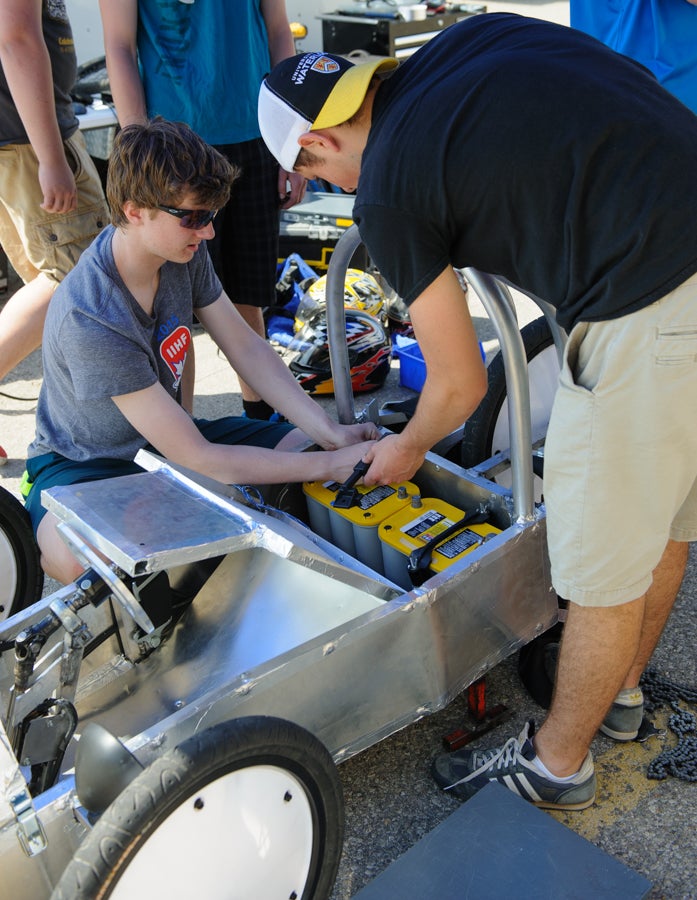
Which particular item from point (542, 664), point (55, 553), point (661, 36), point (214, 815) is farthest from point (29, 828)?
point (661, 36)

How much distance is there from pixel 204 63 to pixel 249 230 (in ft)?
1.92

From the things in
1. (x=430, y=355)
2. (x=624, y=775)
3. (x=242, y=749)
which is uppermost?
(x=430, y=355)

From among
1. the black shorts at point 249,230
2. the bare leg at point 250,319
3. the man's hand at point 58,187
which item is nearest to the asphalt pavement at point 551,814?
the bare leg at point 250,319

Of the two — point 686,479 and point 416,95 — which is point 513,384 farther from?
point 416,95

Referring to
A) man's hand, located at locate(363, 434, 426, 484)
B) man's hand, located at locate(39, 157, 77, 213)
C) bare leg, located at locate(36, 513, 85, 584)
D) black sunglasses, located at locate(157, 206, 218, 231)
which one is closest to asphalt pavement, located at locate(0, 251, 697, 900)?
man's hand, located at locate(363, 434, 426, 484)

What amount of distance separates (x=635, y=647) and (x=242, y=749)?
0.91 meters

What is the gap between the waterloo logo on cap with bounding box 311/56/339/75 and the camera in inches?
69.8

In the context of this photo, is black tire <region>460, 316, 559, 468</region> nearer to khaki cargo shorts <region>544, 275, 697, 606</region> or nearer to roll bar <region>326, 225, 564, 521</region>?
roll bar <region>326, 225, 564, 521</region>

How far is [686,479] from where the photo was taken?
6.00ft

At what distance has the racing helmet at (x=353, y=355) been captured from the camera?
408 cm

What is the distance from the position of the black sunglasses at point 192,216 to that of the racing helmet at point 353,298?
6.83 feet

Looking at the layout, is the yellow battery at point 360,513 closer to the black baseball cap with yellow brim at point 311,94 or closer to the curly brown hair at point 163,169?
the curly brown hair at point 163,169

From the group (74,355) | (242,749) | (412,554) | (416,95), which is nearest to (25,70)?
(74,355)

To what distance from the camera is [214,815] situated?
1.56 meters
